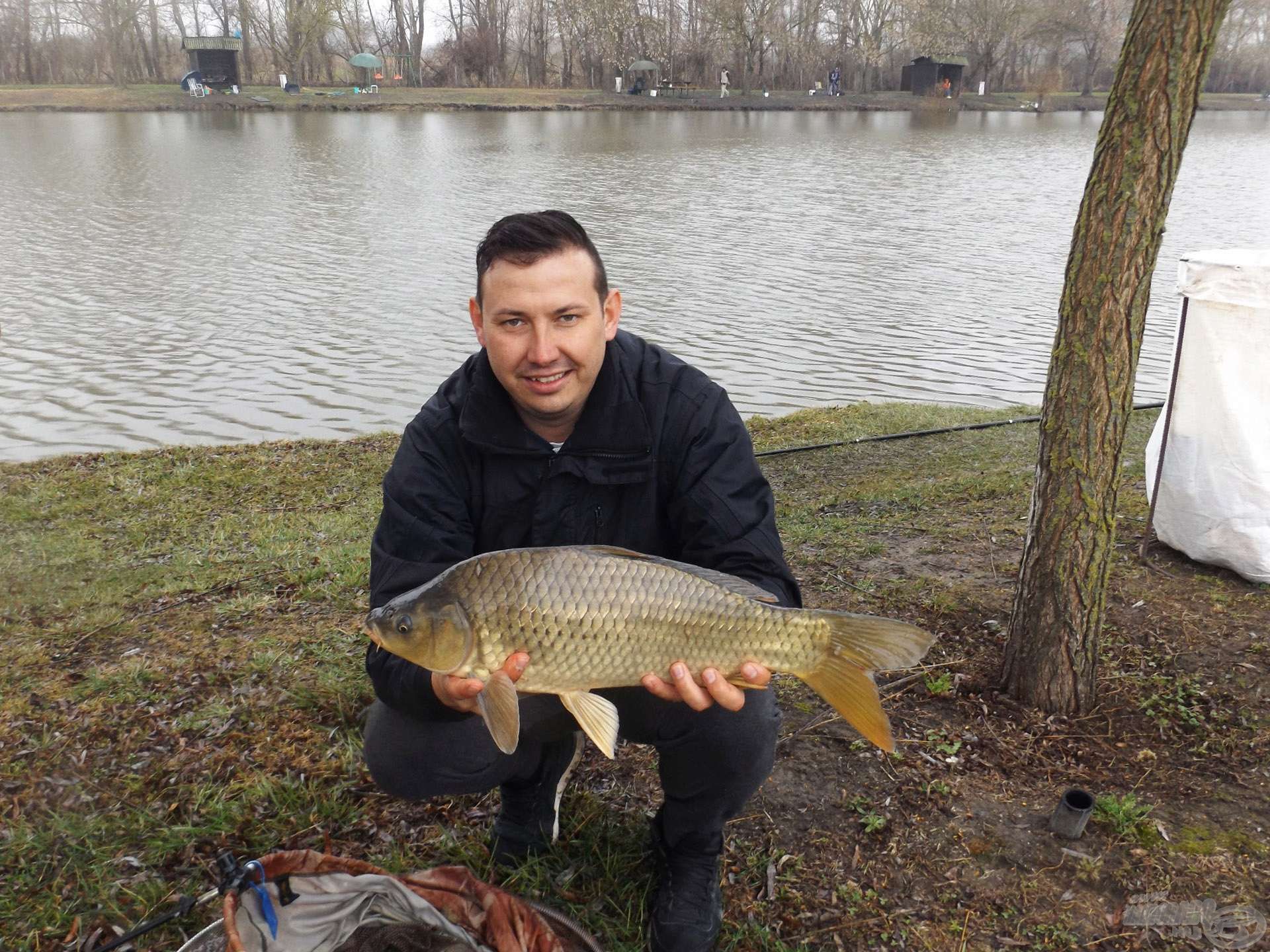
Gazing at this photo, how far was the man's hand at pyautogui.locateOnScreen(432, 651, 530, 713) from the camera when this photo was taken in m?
1.80

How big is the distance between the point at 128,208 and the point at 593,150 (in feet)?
44.9

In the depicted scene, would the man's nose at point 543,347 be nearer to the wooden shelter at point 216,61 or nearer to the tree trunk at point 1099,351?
the tree trunk at point 1099,351

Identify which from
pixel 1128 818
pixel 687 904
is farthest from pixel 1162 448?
pixel 687 904

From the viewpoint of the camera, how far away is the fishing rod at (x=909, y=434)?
Answer: 19.0 feet

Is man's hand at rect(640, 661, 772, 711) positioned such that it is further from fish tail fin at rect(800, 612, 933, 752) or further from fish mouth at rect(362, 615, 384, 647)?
fish mouth at rect(362, 615, 384, 647)

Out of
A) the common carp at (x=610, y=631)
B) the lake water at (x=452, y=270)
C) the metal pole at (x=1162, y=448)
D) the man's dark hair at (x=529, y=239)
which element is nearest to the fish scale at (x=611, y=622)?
the common carp at (x=610, y=631)

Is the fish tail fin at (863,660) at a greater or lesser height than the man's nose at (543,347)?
lesser

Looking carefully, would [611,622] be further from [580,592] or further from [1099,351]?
[1099,351]

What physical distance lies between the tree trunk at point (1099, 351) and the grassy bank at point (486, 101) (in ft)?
148

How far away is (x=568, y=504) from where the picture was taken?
214cm

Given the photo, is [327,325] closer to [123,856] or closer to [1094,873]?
[123,856]

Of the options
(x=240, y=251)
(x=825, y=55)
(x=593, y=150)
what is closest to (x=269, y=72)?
(x=825, y=55)

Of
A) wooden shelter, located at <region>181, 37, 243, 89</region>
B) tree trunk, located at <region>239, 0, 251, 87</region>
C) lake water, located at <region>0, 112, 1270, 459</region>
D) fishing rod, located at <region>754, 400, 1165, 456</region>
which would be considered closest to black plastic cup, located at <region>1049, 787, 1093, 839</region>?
fishing rod, located at <region>754, 400, 1165, 456</region>

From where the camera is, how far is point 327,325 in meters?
10.2
